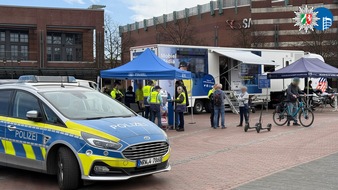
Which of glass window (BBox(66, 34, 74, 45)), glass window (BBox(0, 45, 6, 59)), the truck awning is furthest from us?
glass window (BBox(66, 34, 74, 45))

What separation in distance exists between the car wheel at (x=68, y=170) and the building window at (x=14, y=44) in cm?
4501

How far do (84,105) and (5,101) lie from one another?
1.67 meters

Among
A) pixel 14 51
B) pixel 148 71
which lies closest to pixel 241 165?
pixel 148 71

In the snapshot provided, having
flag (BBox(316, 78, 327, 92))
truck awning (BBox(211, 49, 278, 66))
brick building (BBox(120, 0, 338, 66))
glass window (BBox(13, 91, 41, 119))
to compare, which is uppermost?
brick building (BBox(120, 0, 338, 66))

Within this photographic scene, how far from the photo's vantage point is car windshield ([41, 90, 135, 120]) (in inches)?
282

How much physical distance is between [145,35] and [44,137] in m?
87.5

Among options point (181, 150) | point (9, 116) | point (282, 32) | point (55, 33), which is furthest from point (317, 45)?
point (9, 116)

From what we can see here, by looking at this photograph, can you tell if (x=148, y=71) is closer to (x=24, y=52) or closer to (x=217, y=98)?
(x=217, y=98)

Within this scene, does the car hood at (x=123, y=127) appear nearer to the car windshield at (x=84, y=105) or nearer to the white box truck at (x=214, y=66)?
the car windshield at (x=84, y=105)

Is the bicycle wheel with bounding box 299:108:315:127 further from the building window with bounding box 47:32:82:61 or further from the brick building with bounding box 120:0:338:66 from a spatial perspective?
the building window with bounding box 47:32:82:61

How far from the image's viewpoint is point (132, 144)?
21.1 feet

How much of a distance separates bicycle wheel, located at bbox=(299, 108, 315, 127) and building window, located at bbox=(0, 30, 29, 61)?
40.6 m

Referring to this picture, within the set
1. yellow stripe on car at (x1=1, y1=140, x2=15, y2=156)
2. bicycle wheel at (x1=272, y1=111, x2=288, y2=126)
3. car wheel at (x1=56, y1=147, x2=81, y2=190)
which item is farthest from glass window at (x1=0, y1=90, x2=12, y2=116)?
bicycle wheel at (x1=272, y1=111, x2=288, y2=126)

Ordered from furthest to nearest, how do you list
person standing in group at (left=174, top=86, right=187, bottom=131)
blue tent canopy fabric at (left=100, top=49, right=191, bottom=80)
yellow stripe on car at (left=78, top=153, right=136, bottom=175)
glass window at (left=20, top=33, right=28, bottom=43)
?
glass window at (left=20, top=33, right=28, bottom=43), person standing in group at (left=174, top=86, right=187, bottom=131), blue tent canopy fabric at (left=100, top=49, right=191, bottom=80), yellow stripe on car at (left=78, top=153, right=136, bottom=175)
